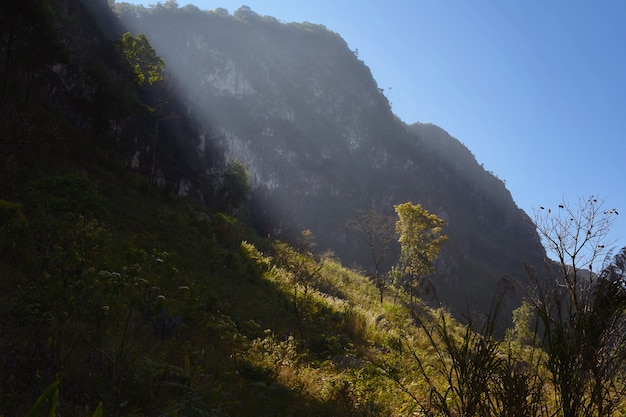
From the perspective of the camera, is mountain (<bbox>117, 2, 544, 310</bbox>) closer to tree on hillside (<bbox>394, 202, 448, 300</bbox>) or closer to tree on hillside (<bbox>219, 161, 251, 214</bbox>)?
tree on hillside (<bbox>219, 161, 251, 214</bbox>)

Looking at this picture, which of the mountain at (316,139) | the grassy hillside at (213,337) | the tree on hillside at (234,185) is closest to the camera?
the grassy hillside at (213,337)

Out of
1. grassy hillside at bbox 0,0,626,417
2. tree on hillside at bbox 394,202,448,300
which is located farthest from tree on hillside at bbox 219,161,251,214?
grassy hillside at bbox 0,0,626,417

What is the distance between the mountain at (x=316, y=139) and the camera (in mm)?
119500

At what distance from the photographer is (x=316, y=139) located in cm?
13975

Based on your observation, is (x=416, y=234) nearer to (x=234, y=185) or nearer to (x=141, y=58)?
(x=141, y=58)

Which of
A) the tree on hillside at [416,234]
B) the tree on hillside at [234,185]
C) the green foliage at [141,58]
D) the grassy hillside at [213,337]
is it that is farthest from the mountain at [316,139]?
the grassy hillside at [213,337]

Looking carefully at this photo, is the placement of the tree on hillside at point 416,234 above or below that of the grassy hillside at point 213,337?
above

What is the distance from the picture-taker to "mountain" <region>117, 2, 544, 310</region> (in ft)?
392

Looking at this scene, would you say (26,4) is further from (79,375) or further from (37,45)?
(79,375)

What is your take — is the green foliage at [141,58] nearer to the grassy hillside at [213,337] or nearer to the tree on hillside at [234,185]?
the grassy hillside at [213,337]

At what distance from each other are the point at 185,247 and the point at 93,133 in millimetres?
15468

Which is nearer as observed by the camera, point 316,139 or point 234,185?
point 234,185

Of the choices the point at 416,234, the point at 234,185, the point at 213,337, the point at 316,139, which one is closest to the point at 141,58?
the point at 416,234

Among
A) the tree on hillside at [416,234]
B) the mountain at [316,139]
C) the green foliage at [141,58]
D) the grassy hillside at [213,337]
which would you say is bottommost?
the grassy hillside at [213,337]
